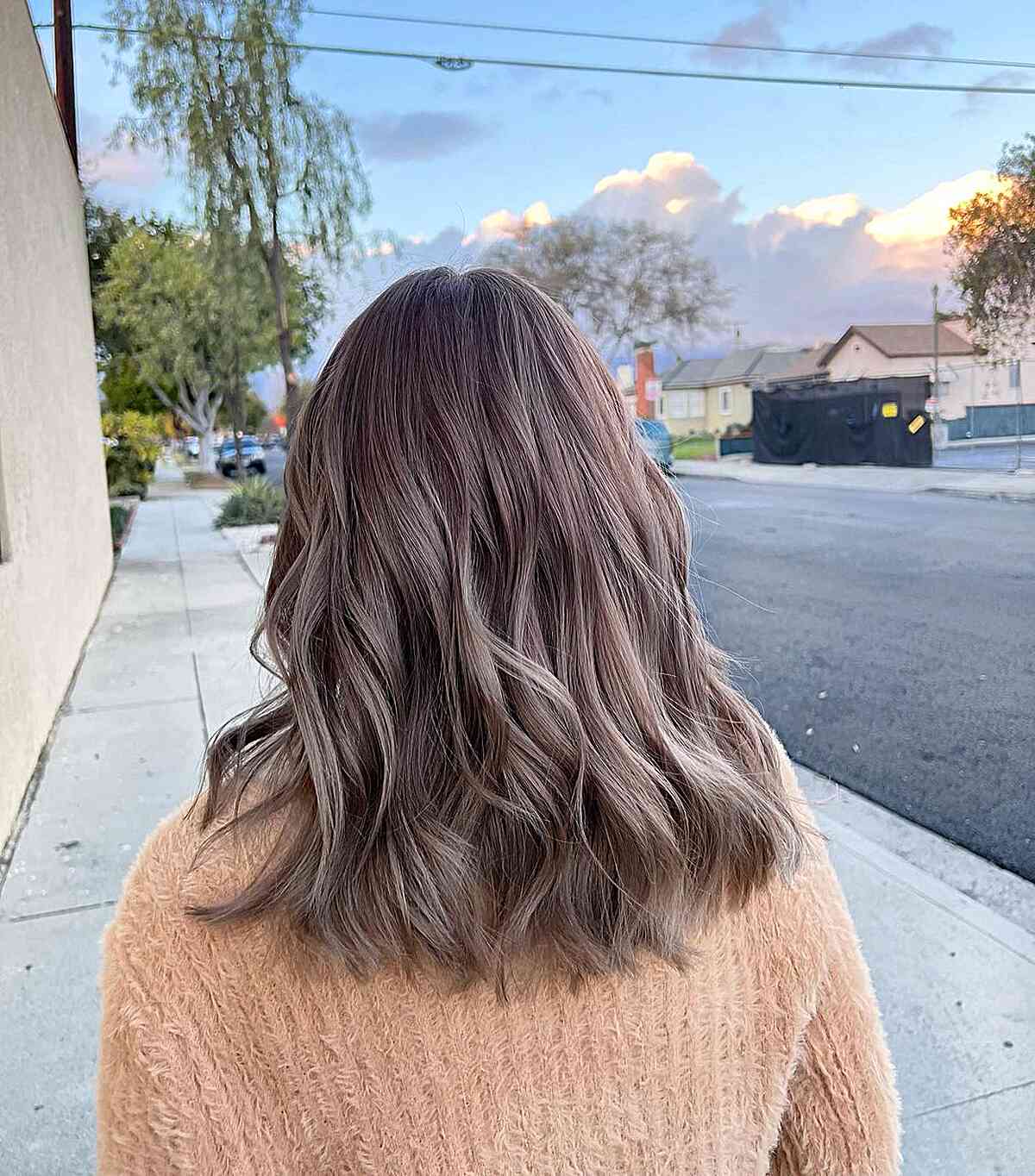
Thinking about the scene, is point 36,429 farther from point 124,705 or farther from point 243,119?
point 243,119

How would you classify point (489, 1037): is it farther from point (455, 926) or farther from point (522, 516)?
point (522, 516)

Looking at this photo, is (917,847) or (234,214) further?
(234,214)

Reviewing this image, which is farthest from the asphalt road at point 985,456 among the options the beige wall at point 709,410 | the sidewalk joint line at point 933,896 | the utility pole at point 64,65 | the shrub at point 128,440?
the beige wall at point 709,410

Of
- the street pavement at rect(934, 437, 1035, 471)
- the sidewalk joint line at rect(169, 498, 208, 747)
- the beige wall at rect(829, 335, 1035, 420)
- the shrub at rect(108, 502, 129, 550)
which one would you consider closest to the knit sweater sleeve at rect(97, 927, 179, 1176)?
the sidewalk joint line at rect(169, 498, 208, 747)

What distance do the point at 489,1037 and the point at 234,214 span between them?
14893 mm

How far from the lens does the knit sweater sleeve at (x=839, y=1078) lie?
3.10 feet

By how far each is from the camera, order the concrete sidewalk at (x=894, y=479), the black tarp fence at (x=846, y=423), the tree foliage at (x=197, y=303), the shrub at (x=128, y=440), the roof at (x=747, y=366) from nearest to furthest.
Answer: the shrub at (x=128, y=440) → the concrete sidewalk at (x=894, y=479) → the tree foliage at (x=197, y=303) → the black tarp fence at (x=846, y=423) → the roof at (x=747, y=366)

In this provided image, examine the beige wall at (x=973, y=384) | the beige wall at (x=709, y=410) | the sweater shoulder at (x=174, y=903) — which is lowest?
the sweater shoulder at (x=174, y=903)

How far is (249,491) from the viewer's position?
15734 mm

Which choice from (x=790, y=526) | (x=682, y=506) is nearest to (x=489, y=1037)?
(x=682, y=506)

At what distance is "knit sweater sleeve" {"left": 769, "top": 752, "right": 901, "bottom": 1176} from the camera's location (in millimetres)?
945

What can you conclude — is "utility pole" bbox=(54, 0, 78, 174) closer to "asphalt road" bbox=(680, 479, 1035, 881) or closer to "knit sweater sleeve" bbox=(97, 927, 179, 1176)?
"asphalt road" bbox=(680, 479, 1035, 881)

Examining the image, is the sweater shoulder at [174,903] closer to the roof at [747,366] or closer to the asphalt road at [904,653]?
the asphalt road at [904,653]

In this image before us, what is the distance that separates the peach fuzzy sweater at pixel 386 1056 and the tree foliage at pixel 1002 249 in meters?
12.2
